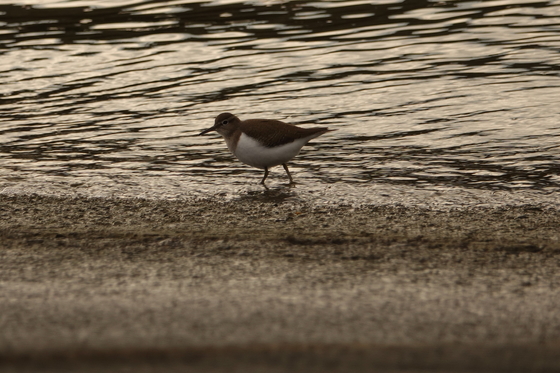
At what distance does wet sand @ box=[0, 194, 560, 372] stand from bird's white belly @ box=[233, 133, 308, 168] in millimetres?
1179

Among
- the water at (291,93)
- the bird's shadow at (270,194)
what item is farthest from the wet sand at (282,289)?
the water at (291,93)

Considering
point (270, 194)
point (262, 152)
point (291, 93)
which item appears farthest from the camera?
point (291, 93)

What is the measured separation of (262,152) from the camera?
8453mm

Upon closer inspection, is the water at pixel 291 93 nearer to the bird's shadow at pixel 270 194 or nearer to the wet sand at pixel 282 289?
the bird's shadow at pixel 270 194

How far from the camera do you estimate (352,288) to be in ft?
17.0

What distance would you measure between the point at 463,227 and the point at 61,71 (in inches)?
374

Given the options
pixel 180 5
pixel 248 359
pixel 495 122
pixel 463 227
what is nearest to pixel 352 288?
pixel 248 359

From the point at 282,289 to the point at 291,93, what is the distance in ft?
25.1

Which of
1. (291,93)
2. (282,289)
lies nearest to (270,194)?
(282,289)

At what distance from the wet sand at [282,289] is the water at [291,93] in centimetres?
117

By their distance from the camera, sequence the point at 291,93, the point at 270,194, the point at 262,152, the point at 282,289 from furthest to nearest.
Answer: the point at 291,93, the point at 262,152, the point at 270,194, the point at 282,289

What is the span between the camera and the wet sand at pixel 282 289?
4.29m

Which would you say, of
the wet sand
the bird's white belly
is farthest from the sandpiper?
the wet sand

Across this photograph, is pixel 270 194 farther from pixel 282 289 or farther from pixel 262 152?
pixel 282 289
